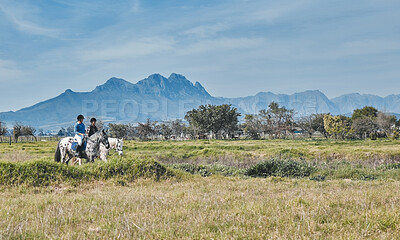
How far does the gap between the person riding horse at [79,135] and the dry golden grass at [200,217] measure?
6010mm

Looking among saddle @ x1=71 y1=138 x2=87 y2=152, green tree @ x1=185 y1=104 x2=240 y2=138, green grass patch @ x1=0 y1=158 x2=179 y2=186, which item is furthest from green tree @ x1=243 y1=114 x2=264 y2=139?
green grass patch @ x1=0 y1=158 x2=179 y2=186

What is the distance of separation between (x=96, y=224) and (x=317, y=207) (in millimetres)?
4627

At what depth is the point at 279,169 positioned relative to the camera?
57.1 ft

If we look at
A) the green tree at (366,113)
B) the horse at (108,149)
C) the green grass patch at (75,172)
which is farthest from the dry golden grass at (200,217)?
the green tree at (366,113)

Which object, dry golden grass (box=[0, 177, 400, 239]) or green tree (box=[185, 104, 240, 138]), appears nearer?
dry golden grass (box=[0, 177, 400, 239])

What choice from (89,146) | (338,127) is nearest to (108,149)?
(89,146)

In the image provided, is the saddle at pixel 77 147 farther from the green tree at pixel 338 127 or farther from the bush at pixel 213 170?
the green tree at pixel 338 127

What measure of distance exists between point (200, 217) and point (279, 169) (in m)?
11.8

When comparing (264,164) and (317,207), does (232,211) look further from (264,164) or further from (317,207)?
(264,164)

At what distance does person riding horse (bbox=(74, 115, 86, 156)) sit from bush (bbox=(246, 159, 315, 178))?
853 cm

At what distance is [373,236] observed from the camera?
17.1 feet

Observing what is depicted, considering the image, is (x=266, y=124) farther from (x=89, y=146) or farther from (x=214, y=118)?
(x=89, y=146)

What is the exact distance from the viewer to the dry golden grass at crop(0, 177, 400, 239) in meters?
5.40

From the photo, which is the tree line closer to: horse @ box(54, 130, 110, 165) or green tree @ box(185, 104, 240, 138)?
green tree @ box(185, 104, 240, 138)
